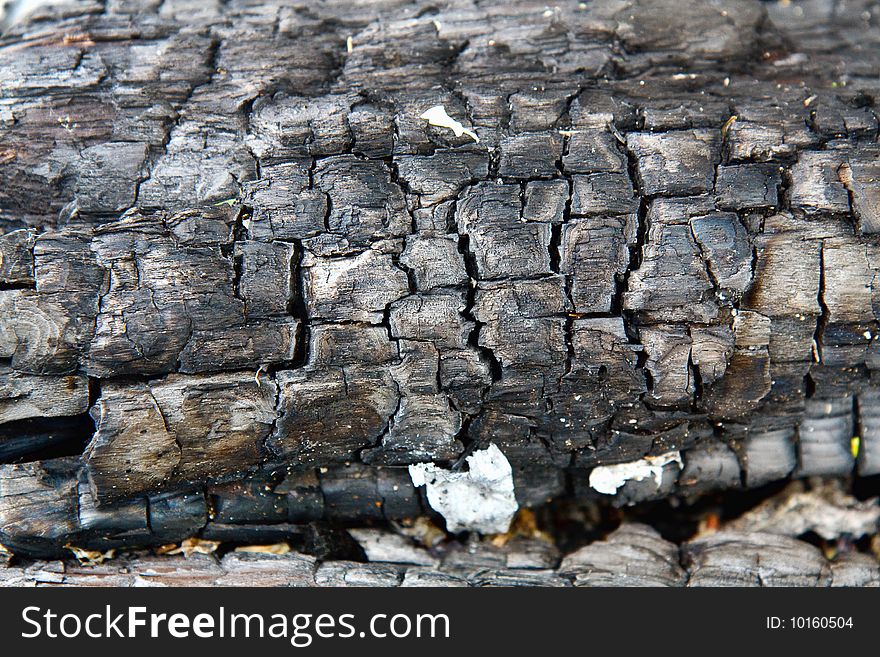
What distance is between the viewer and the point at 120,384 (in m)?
2.15

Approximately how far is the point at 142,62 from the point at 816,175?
2.31 metres

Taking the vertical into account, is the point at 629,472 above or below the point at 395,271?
below

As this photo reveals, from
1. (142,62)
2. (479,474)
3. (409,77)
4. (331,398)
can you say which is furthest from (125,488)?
(409,77)

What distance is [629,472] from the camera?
2.48m

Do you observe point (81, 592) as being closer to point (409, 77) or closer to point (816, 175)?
point (409, 77)

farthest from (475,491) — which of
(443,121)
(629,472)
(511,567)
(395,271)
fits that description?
(443,121)

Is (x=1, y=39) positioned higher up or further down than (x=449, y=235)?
higher up

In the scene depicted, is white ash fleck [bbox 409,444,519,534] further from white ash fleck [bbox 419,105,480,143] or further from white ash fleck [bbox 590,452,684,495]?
white ash fleck [bbox 419,105,480,143]

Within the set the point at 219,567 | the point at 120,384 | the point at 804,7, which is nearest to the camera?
the point at 120,384

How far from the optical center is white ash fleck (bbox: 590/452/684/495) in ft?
8.11

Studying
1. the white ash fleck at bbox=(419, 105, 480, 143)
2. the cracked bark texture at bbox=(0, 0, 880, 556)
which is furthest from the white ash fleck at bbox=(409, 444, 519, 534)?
the white ash fleck at bbox=(419, 105, 480, 143)

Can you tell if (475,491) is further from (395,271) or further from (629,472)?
(395,271)

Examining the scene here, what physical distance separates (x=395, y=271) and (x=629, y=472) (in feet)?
3.69

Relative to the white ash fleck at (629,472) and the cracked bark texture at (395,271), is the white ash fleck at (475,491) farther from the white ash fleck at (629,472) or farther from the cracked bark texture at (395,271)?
the white ash fleck at (629,472)
